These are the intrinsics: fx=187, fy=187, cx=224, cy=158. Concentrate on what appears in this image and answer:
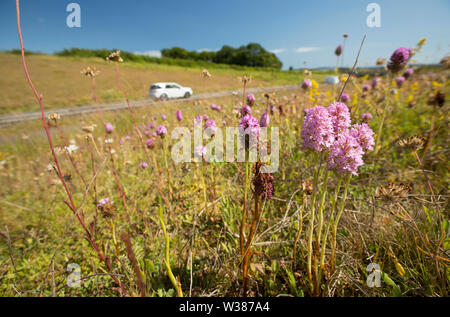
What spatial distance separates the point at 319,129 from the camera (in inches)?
28.8

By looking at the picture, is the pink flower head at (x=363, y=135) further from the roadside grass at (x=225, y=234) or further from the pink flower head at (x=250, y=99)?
the pink flower head at (x=250, y=99)

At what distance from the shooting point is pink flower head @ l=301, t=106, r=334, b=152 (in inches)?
28.7

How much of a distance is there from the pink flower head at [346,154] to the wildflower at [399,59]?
1.91 meters

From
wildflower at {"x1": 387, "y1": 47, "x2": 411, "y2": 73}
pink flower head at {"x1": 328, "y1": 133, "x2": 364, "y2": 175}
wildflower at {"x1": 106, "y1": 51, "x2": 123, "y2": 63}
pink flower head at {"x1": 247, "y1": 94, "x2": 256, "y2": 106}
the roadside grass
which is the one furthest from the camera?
wildflower at {"x1": 387, "y1": 47, "x2": 411, "y2": 73}

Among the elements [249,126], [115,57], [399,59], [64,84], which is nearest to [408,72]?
[399,59]

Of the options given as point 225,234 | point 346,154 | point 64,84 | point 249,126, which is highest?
point 64,84

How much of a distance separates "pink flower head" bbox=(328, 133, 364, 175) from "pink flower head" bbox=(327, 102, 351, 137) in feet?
0.10

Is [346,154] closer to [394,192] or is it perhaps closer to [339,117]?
[339,117]

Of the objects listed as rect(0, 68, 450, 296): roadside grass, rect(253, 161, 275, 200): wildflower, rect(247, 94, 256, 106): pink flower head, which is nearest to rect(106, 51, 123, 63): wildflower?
rect(0, 68, 450, 296): roadside grass

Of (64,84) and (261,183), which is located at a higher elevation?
(64,84)

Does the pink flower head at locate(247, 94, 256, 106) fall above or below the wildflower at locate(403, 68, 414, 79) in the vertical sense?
below

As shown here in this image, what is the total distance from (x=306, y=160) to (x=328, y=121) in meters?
1.41

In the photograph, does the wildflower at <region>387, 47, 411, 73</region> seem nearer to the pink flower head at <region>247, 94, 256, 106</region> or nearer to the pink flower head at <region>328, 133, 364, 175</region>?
the pink flower head at <region>247, 94, 256, 106</region>

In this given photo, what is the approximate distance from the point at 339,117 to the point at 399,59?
1.88m
